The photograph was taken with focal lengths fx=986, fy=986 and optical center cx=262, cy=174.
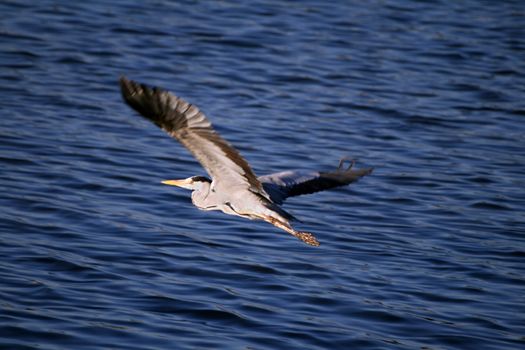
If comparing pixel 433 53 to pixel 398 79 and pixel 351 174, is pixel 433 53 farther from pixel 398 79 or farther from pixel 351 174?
pixel 351 174

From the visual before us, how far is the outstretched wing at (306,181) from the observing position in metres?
7.82

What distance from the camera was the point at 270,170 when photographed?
11.0m

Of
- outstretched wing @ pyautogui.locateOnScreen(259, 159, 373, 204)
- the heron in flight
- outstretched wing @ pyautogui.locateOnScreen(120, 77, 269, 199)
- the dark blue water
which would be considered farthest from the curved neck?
the dark blue water

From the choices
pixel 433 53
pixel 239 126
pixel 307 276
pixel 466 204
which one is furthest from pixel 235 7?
pixel 307 276

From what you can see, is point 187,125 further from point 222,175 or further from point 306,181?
point 306,181

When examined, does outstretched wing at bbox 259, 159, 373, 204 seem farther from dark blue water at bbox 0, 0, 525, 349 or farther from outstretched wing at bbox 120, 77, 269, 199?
outstretched wing at bbox 120, 77, 269, 199

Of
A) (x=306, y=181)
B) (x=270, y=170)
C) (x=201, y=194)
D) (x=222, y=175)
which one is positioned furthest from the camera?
(x=270, y=170)

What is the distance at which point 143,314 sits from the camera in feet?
24.6

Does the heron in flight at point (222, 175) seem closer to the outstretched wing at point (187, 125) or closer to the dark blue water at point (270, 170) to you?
the outstretched wing at point (187, 125)

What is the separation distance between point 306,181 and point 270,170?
3021 millimetres

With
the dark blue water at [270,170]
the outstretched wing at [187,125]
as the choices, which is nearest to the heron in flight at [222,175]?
the outstretched wing at [187,125]

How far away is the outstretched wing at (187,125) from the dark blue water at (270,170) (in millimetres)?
1378

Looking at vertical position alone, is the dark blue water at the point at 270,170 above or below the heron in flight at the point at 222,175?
below

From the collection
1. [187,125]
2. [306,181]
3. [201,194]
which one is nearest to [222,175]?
[201,194]
